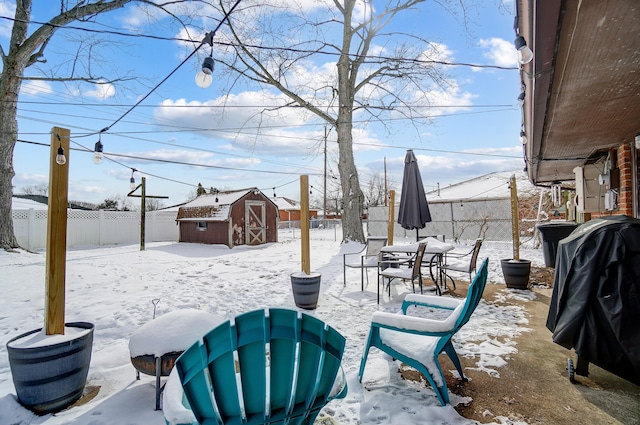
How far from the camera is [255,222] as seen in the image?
48.9 feet

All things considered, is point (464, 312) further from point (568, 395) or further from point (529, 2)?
point (529, 2)

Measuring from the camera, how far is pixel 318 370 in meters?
1.40

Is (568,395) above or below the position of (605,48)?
below

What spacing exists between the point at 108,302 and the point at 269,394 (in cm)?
466

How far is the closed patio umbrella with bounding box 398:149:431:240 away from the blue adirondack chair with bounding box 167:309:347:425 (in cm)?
601

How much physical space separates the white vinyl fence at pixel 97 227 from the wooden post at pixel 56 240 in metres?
11.7

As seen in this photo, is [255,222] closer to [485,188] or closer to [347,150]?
[347,150]

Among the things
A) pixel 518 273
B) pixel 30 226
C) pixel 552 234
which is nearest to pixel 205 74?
pixel 518 273

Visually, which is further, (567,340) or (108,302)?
(108,302)

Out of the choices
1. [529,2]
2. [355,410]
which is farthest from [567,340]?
[529,2]

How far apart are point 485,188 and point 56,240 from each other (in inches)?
984

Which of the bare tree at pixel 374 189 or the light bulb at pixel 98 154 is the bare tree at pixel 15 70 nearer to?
the light bulb at pixel 98 154

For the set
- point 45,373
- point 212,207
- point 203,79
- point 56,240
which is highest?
point 203,79

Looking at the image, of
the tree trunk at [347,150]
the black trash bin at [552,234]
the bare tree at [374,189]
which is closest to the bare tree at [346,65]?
the tree trunk at [347,150]
